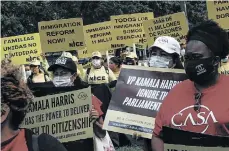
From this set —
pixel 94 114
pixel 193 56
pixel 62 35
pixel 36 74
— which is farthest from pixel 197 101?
pixel 36 74

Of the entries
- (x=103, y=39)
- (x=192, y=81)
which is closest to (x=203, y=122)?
(x=192, y=81)

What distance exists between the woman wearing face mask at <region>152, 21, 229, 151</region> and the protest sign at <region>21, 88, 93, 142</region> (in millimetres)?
1148

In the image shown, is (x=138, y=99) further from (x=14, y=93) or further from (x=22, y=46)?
(x=22, y=46)

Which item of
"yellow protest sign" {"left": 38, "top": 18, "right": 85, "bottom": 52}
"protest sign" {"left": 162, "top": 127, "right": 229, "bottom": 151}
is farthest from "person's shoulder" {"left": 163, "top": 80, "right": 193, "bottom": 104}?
"yellow protest sign" {"left": 38, "top": 18, "right": 85, "bottom": 52}

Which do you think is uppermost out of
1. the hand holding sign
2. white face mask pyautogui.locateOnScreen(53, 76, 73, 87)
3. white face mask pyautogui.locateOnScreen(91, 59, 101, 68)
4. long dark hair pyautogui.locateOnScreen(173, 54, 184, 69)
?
long dark hair pyautogui.locateOnScreen(173, 54, 184, 69)

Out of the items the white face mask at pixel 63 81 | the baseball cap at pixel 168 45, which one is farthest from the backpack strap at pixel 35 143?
the white face mask at pixel 63 81

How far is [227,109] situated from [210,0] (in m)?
5.46

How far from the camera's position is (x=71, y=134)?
14.6 ft

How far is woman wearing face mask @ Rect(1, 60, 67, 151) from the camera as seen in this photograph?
2.58 metres

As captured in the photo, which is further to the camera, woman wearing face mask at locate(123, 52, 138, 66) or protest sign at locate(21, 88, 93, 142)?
woman wearing face mask at locate(123, 52, 138, 66)

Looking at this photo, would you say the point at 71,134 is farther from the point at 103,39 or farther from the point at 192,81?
the point at 103,39

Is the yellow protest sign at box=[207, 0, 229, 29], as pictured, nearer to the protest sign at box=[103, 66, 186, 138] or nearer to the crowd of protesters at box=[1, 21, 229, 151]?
the crowd of protesters at box=[1, 21, 229, 151]

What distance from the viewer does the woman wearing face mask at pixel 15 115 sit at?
2.58 meters

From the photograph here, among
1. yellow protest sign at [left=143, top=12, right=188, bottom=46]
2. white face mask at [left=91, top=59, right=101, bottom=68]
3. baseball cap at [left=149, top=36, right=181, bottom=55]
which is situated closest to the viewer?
baseball cap at [left=149, top=36, right=181, bottom=55]
